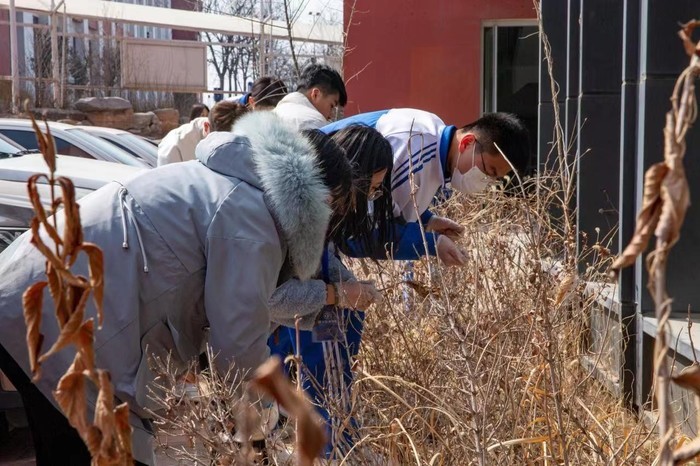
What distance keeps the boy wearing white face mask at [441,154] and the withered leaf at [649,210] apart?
3.27m

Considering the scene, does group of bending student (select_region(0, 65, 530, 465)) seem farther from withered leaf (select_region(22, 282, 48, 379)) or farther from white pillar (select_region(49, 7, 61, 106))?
white pillar (select_region(49, 7, 61, 106))

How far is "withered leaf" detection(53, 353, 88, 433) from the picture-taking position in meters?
0.83

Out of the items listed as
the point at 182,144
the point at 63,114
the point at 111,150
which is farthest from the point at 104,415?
the point at 63,114

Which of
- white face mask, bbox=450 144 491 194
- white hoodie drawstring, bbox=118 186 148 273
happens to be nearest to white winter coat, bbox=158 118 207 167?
white face mask, bbox=450 144 491 194

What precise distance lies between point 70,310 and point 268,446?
1.58 m

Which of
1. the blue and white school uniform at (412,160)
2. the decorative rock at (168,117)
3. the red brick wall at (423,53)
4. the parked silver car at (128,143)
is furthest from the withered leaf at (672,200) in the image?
the decorative rock at (168,117)

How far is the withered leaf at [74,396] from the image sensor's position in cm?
83

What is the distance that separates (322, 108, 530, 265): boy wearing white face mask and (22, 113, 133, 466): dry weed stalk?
3.18 meters

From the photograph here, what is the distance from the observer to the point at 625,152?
4445 mm

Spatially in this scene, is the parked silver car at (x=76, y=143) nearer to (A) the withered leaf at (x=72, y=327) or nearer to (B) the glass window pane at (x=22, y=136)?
(B) the glass window pane at (x=22, y=136)

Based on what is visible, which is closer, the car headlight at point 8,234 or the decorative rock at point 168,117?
the car headlight at point 8,234

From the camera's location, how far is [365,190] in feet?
10.9

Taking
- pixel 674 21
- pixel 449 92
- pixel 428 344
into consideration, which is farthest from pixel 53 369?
pixel 449 92

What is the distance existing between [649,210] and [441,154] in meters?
3.50
